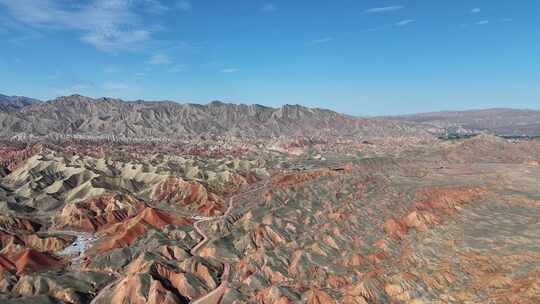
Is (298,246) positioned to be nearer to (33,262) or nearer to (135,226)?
(135,226)

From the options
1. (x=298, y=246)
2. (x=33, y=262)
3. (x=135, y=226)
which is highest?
(x=298, y=246)

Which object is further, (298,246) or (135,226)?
(135,226)

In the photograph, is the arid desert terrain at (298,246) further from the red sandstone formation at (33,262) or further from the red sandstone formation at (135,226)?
the red sandstone formation at (135,226)

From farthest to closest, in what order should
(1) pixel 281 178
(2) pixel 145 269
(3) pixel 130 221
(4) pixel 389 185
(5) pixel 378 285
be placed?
1. (1) pixel 281 178
2. (4) pixel 389 185
3. (3) pixel 130 221
4. (2) pixel 145 269
5. (5) pixel 378 285

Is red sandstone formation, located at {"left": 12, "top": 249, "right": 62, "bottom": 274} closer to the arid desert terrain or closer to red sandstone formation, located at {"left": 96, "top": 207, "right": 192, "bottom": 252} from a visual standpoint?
the arid desert terrain

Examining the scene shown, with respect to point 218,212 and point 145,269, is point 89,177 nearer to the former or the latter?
point 218,212

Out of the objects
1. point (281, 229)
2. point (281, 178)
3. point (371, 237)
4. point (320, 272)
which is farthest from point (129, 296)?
point (281, 178)

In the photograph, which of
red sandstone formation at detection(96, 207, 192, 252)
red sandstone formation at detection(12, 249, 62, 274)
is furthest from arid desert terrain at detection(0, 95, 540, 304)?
red sandstone formation at detection(96, 207, 192, 252)

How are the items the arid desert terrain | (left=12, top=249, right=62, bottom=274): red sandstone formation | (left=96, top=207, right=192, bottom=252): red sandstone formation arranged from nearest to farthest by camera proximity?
the arid desert terrain, (left=12, top=249, right=62, bottom=274): red sandstone formation, (left=96, top=207, right=192, bottom=252): red sandstone formation

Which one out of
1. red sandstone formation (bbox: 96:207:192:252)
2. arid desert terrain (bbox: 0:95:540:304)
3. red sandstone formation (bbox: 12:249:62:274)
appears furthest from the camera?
red sandstone formation (bbox: 96:207:192:252)

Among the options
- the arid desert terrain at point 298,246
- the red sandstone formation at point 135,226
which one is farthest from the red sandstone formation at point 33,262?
the red sandstone formation at point 135,226

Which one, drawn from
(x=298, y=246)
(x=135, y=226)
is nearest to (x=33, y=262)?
(x=135, y=226)
